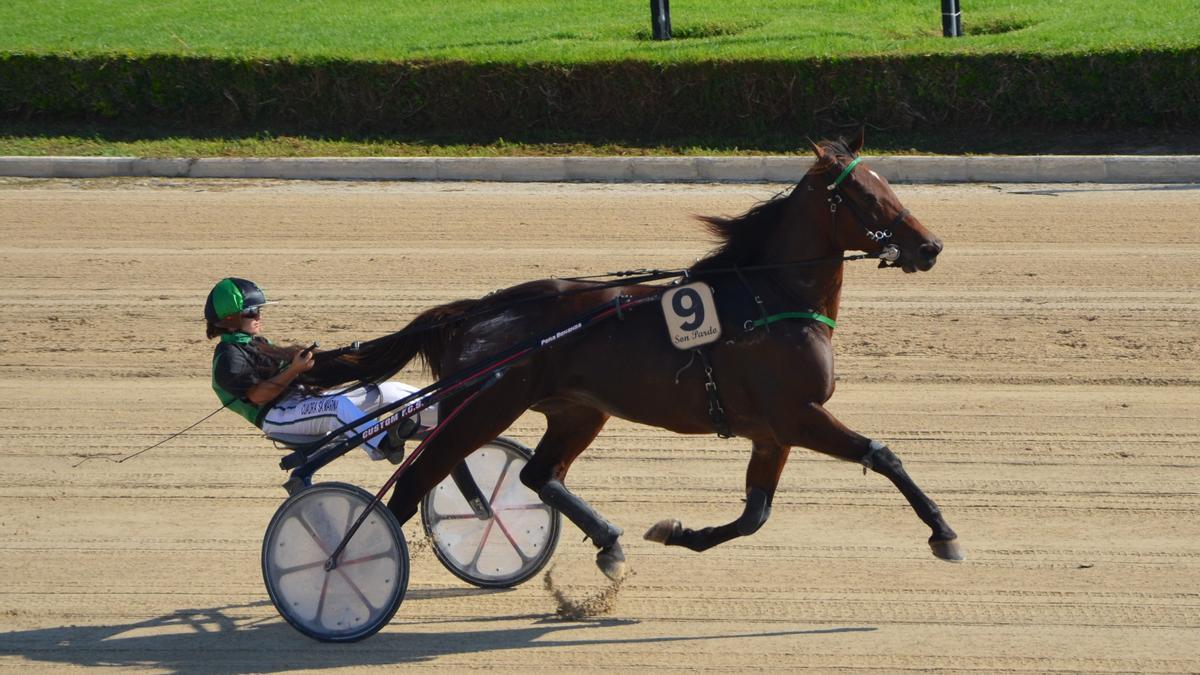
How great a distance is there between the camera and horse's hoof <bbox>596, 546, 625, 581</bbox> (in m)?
5.34

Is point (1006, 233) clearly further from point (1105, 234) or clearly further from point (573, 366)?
point (573, 366)

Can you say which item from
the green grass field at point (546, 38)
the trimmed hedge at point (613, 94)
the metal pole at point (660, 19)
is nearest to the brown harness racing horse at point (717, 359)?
the green grass field at point (546, 38)

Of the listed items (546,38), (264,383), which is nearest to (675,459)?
(264,383)

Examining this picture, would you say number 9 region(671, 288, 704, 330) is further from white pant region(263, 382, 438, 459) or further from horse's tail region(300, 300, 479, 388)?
white pant region(263, 382, 438, 459)

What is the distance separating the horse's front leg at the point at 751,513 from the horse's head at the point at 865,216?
82 centimetres

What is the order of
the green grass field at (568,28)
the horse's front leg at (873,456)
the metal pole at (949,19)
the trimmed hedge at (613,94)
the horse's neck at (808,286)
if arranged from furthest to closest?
the metal pole at (949,19)
the green grass field at (568,28)
the trimmed hedge at (613,94)
the horse's neck at (808,286)
the horse's front leg at (873,456)

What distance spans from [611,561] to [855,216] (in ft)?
5.14

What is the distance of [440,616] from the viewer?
5.46m

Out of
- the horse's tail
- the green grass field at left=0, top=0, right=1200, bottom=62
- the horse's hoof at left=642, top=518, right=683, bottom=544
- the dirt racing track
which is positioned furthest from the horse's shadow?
the green grass field at left=0, top=0, right=1200, bottom=62

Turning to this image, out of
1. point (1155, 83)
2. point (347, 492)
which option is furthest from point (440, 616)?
point (1155, 83)

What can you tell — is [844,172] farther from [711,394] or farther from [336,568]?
[336,568]

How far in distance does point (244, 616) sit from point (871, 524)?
264cm

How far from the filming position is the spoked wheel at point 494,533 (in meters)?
5.75

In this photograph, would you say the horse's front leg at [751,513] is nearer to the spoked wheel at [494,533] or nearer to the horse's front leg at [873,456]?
the horse's front leg at [873,456]
